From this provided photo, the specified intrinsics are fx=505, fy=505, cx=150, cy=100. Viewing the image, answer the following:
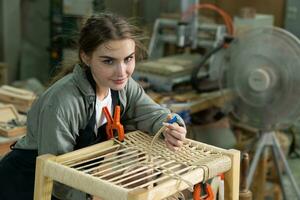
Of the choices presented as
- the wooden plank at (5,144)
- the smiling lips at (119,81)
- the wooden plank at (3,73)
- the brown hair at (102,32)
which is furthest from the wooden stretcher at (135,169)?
the wooden plank at (3,73)

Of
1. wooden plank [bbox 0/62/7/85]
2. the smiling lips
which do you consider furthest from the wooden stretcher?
wooden plank [bbox 0/62/7/85]

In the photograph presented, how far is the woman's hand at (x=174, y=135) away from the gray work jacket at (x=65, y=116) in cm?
14

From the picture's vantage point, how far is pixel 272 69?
8.76 feet

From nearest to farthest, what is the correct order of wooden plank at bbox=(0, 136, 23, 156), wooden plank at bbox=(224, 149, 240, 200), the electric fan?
wooden plank at bbox=(224, 149, 240, 200) → wooden plank at bbox=(0, 136, 23, 156) → the electric fan

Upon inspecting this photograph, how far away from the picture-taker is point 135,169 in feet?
4.65

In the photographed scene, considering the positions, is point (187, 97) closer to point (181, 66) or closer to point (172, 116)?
point (181, 66)

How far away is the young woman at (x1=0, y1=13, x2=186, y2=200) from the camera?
1.48m

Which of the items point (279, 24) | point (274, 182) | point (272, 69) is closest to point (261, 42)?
point (272, 69)

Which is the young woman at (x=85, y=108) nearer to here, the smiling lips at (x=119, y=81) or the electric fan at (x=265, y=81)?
the smiling lips at (x=119, y=81)

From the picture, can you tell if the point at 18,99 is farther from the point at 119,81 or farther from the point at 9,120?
the point at 119,81

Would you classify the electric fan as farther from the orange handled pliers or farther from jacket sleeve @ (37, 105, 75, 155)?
jacket sleeve @ (37, 105, 75, 155)

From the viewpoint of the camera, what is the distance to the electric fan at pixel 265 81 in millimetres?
2609

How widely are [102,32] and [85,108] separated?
0.24 metres

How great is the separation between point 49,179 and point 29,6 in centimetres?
345
